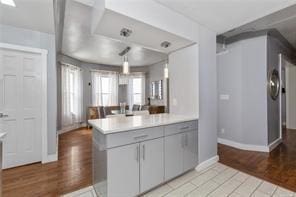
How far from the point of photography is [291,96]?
18.9 ft

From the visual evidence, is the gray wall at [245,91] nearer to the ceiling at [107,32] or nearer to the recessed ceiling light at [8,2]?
the ceiling at [107,32]

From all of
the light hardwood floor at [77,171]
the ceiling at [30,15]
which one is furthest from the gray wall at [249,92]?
the ceiling at [30,15]

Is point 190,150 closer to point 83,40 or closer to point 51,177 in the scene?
point 51,177

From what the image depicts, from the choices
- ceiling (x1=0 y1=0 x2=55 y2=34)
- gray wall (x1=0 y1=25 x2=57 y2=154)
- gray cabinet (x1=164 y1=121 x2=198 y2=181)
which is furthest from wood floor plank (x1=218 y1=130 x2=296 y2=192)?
ceiling (x1=0 y1=0 x2=55 y2=34)

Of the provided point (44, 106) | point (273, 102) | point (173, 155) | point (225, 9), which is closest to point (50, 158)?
point (44, 106)

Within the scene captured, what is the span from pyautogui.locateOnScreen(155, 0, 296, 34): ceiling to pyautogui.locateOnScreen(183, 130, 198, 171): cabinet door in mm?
1823

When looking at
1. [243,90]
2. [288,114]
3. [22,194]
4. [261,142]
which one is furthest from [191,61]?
[288,114]

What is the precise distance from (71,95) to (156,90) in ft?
11.7

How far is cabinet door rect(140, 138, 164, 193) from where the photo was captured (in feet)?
6.31

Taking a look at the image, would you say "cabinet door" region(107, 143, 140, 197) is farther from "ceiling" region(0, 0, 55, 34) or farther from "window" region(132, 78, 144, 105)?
"window" region(132, 78, 144, 105)

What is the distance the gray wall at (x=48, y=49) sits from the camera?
2893mm

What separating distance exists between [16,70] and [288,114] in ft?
27.1

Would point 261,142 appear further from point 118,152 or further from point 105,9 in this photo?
point 105,9

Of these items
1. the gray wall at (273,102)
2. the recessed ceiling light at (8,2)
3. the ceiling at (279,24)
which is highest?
the ceiling at (279,24)
